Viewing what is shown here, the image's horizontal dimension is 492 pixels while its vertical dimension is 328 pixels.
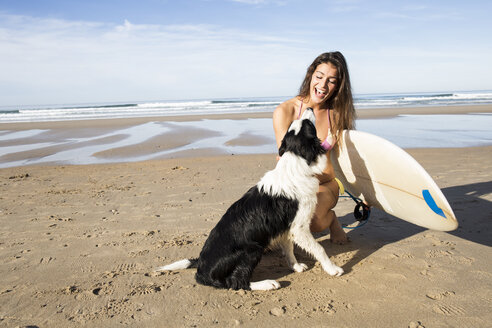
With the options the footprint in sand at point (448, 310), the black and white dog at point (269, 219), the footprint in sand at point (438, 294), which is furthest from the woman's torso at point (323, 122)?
the footprint in sand at point (448, 310)

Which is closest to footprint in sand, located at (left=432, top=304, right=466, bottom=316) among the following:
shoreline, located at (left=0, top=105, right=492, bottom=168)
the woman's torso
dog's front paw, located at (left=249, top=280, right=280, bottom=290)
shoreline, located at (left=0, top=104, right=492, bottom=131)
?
dog's front paw, located at (left=249, top=280, right=280, bottom=290)

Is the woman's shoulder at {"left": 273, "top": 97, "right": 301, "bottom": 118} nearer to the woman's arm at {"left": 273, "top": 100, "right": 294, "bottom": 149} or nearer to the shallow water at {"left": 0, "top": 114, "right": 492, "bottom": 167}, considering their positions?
the woman's arm at {"left": 273, "top": 100, "right": 294, "bottom": 149}

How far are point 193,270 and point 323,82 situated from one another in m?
2.44

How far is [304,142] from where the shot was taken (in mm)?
3023

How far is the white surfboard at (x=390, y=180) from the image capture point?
3307mm

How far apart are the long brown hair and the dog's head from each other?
0.99m

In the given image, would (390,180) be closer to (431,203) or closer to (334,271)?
(431,203)

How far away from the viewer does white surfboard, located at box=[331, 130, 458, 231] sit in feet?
10.8

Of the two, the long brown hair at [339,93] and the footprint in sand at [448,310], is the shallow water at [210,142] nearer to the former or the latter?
the long brown hair at [339,93]

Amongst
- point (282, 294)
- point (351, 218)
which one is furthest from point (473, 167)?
point (282, 294)

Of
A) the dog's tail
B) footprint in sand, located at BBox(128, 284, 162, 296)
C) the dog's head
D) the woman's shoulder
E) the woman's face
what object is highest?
the woman's face

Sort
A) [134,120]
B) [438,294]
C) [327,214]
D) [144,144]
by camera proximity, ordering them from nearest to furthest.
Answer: [438,294], [327,214], [144,144], [134,120]

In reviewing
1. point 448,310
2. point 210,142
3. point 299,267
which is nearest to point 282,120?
point 299,267

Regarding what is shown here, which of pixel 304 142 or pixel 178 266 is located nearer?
pixel 304 142
